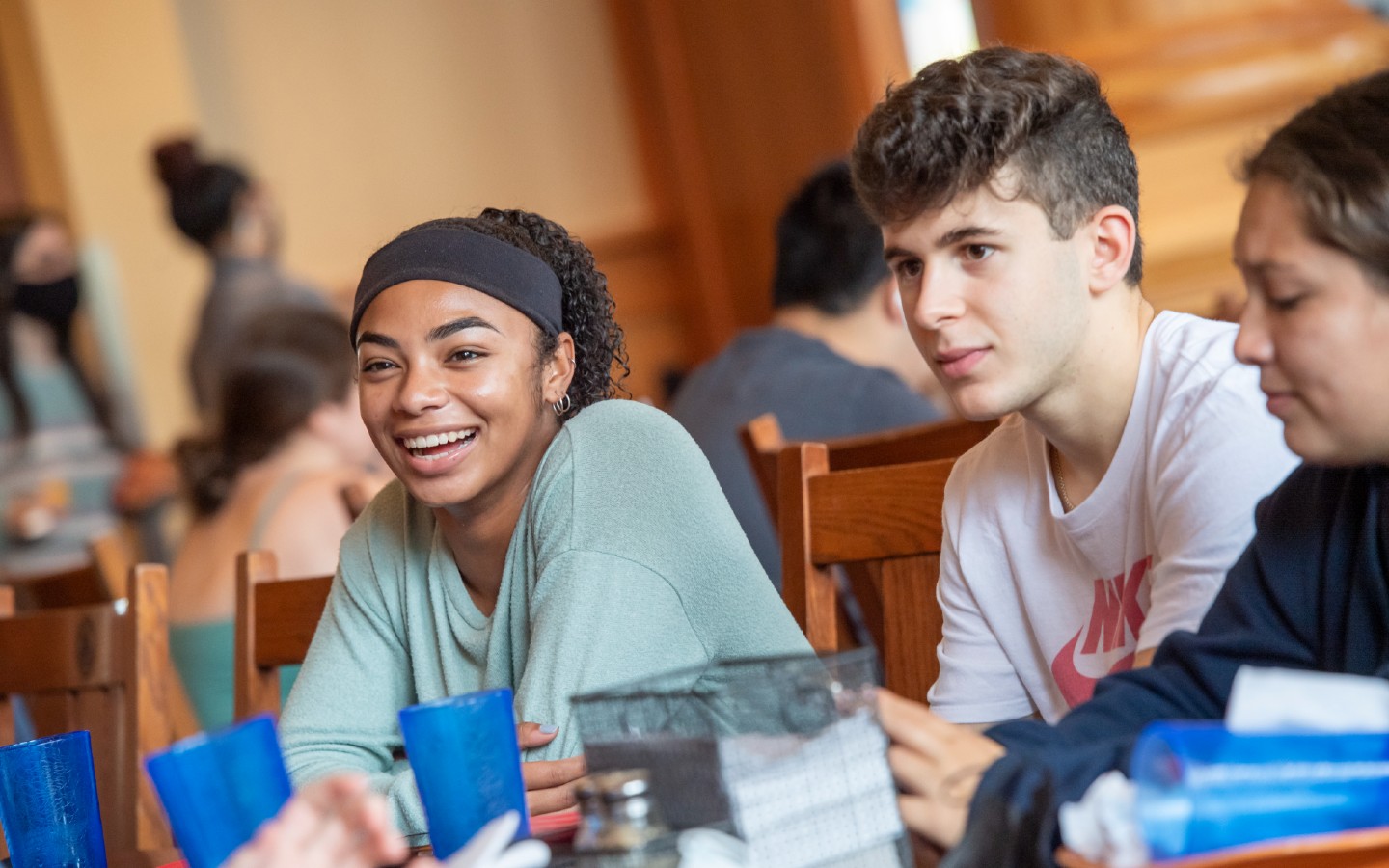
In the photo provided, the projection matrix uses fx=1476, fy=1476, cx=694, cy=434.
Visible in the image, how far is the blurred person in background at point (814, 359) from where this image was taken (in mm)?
2535

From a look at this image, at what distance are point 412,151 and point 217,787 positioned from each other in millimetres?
4735

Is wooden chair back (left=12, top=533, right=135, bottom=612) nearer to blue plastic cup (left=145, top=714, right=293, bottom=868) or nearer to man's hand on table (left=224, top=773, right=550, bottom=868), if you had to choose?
blue plastic cup (left=145, top=714, right=293, bottom=868)

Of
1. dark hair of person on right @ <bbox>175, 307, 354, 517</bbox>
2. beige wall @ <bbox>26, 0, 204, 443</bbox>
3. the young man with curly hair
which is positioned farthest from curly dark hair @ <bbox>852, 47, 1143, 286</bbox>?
beige wall @ <bbox>26, 0, 204, 443</bbox>

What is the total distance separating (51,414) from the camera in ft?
13.7

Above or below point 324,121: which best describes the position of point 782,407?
below

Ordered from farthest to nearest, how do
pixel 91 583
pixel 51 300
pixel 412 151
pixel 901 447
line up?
pixel 412 151, pixel 51 300, pixel 91 583, pixel 901 447

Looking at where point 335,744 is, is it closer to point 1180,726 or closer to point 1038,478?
point 1038,478

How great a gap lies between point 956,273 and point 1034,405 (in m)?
0.14

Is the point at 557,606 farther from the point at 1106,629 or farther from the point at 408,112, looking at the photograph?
the point at 408,112

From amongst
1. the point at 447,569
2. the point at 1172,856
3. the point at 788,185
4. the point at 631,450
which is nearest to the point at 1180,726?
the point at 1172,856

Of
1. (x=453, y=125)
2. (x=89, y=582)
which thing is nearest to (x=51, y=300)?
(x=453, y=125)

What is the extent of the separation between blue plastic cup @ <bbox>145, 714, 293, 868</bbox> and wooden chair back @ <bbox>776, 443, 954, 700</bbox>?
2.35 feet

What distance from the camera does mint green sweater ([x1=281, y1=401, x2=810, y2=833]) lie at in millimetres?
1347

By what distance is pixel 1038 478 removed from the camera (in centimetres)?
138
